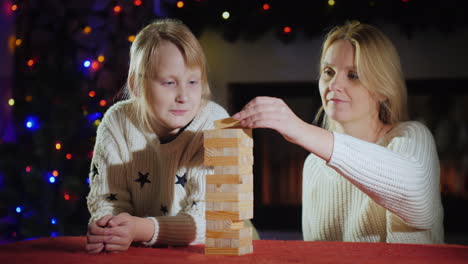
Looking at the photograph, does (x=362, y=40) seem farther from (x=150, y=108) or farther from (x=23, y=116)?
(x=23, y=116)

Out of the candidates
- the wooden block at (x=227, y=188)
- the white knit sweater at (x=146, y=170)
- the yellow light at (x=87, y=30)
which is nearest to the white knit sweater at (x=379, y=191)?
the wooden block at (x=227, y=188)

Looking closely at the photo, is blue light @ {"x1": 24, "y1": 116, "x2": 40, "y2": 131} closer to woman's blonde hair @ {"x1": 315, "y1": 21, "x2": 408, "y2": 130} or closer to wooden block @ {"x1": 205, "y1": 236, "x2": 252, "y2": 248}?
woman's blonde hair @ {"x1": 315, "y1": 21, "x2": 408, "y2": 130}

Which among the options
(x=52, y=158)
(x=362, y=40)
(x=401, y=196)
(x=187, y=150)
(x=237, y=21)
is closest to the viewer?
(x=401, y=196)

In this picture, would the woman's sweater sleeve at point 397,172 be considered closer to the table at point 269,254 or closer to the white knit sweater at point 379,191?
the white knit sweater at point 379,191

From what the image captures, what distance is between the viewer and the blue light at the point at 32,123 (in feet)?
9.31

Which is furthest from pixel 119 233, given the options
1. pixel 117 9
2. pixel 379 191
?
pixel 117 9

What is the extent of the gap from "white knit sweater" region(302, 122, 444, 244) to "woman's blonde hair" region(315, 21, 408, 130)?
0.29ft

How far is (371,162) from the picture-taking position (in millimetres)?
1203

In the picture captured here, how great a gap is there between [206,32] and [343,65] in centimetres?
285

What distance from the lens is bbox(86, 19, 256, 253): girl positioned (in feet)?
4.40

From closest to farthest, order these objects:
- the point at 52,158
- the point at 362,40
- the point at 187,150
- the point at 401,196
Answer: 1. the point at 401,196
2. the point at 187,150
3. the point at 362,40
4. the point at 52,158

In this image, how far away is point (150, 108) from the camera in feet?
4.63

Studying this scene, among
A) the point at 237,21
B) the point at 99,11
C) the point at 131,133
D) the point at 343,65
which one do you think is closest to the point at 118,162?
the point at 131,133

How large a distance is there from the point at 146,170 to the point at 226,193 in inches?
18.1
